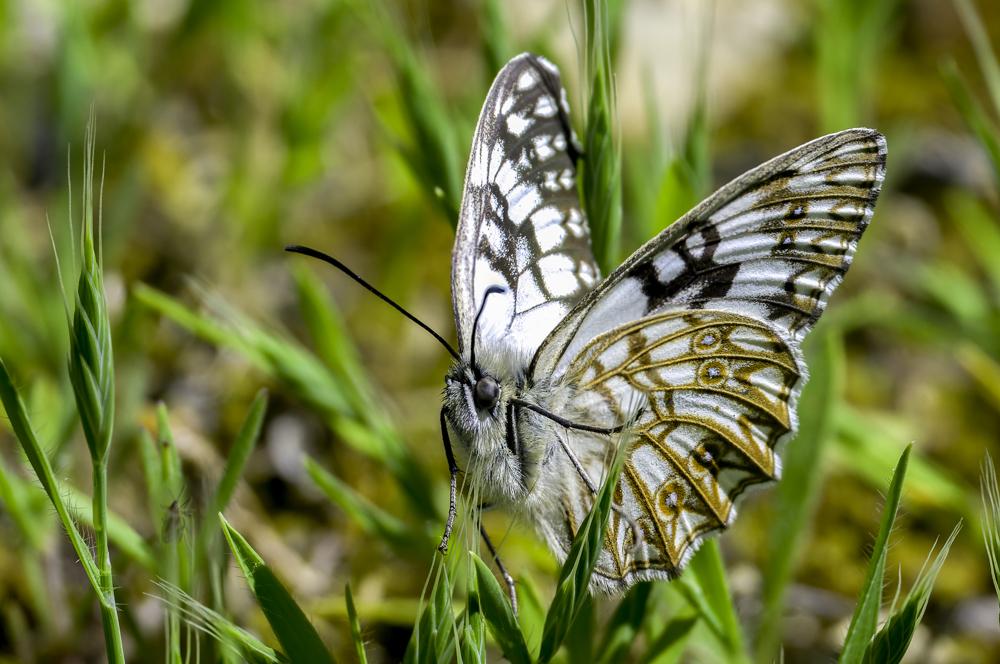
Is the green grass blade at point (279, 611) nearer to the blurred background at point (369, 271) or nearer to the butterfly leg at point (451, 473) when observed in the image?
the blurred background at point (369, 271)

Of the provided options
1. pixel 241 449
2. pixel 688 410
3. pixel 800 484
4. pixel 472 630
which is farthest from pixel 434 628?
pixel 800 484

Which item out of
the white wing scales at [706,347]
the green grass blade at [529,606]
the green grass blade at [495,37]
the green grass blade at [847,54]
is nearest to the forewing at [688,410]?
the white wing scales at [706,347]

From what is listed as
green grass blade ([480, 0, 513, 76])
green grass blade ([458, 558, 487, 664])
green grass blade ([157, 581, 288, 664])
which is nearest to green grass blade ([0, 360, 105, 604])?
green grass blade ([157, 581, 288, 664])

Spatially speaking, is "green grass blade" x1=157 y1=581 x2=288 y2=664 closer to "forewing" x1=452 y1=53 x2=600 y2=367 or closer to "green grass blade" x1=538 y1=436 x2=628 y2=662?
"green grass blade" x1=538 y1=436 x2=628 y2=662

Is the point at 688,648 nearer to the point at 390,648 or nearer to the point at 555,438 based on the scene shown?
the point at 555,438

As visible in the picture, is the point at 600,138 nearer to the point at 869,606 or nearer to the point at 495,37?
the point at 495,37
